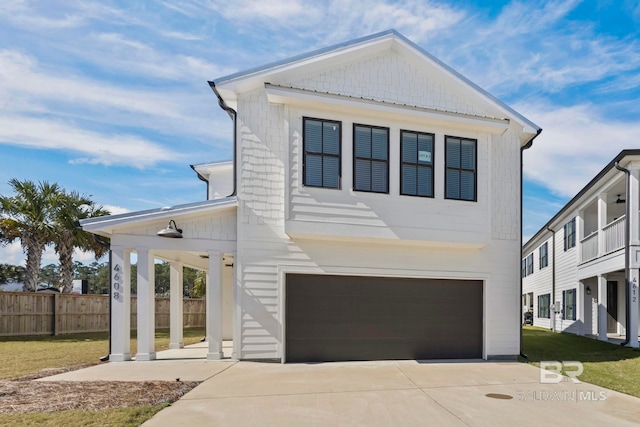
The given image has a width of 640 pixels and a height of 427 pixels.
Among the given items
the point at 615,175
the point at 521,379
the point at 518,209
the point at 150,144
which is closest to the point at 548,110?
the point at 615,175

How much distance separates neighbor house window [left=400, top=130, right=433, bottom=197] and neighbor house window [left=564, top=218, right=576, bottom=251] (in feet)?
42.5

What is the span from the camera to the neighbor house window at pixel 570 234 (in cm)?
2009

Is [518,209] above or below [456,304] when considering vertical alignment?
above

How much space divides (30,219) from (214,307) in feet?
43.1

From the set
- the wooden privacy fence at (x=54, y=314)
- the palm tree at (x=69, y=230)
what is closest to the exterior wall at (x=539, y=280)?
the wooden privacy fence at (x=54, y=314)

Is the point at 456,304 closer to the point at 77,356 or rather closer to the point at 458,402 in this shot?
the point at 458,402

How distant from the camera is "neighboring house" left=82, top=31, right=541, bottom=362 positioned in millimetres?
9711

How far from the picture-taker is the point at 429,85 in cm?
1121

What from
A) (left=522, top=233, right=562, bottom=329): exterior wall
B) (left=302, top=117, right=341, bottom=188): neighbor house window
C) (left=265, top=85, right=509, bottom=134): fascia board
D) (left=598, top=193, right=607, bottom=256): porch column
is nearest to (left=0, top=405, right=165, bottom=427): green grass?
(left=302, top=117, right=341, bottom=188): neighbor house window

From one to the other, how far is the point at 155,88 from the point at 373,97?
6.06 metres

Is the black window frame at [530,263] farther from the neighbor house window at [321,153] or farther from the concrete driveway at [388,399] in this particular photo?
the neighbor house window at [321,153]

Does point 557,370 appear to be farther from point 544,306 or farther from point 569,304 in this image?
point 544,306

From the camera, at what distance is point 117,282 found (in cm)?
943

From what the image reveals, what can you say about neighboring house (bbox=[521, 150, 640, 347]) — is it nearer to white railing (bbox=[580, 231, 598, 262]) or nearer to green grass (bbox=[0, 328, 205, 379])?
white railing (bbox=[580, 231, 598, 262])
